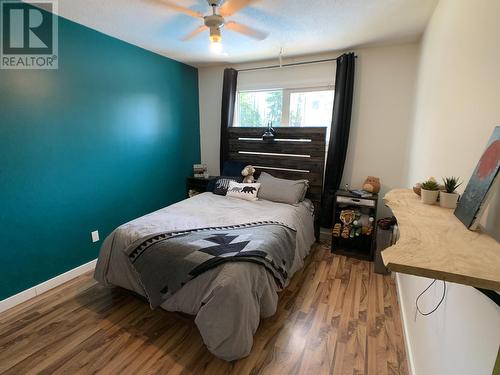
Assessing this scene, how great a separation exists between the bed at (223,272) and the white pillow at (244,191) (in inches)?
3.5

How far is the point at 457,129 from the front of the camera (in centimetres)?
123

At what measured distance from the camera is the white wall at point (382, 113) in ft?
9.76

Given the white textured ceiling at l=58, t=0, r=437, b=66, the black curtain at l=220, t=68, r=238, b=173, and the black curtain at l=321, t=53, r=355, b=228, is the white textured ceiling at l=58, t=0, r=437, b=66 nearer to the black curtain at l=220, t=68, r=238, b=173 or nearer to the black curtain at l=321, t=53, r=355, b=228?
the black curtain at l=321, t=53, r=355, b=228

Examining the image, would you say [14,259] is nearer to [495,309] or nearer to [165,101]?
[165,101]

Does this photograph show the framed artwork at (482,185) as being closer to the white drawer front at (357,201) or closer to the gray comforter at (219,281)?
the gray comforter at (219,281)

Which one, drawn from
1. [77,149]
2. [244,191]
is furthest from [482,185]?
[77,149]

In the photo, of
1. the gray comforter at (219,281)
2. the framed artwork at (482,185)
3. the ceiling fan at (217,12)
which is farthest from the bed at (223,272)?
the ceiling fan at (217,12)

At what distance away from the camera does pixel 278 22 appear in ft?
7.89

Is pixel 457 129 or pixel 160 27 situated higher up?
pixel 160 27

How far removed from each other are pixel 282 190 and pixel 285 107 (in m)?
1.33

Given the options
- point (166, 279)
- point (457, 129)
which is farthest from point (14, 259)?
point (457, 129)

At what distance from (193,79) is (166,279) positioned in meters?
3.30

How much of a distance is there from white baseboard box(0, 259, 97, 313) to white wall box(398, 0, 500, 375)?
3.08 metres

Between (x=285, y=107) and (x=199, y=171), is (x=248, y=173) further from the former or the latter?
(x=285, y=107)
